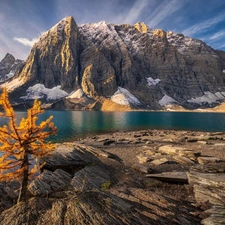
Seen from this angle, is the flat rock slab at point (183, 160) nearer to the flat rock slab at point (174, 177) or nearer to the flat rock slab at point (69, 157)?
the flat rock slab at point (174, 177)

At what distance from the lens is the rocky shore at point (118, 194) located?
826 cm

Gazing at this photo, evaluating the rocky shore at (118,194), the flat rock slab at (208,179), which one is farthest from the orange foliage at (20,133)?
the flat rock slab at (208,179)

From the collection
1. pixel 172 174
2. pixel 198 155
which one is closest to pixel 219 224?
pixel 172 174

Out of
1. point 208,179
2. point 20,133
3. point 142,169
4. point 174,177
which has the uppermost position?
point 20,133

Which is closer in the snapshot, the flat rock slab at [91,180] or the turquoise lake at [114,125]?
the flat rock slab at [91,180]

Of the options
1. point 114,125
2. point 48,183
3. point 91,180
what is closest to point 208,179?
point 91,180

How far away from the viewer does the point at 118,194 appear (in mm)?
12375

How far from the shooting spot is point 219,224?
777cm

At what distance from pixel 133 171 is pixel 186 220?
411 inches

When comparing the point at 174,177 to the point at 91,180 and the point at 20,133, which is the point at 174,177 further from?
the point at 20,133

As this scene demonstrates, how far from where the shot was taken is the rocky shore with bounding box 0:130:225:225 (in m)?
8.26

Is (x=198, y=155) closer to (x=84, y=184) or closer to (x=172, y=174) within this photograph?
(x=172, y=174)

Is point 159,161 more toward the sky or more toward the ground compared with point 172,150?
more toward the ground

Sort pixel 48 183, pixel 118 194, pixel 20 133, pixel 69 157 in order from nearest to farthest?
pixel 20 133 → pixel 118 194 → pixel 48 183 → pixel 69 157
